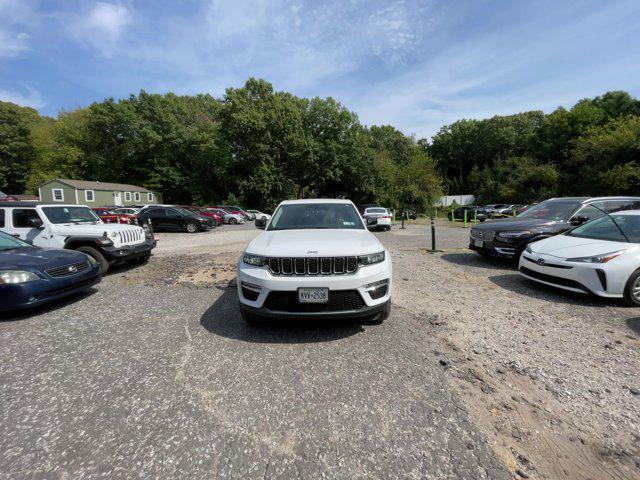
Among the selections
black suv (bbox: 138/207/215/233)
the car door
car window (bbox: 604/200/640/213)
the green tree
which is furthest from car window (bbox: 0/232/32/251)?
the green tree

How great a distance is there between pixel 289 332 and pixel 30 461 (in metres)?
2.30

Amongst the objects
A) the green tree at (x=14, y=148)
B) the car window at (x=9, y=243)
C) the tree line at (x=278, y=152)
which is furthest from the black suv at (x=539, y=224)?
the green tree at (x=14, y=148)

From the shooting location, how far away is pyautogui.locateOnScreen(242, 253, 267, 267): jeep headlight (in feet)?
11.3

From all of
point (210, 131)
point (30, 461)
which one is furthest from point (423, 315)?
point (210, 131)

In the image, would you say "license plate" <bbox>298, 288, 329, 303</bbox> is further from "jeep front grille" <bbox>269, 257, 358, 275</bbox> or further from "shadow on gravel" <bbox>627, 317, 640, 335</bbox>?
"shadow on gravel" <bbox>627, 317, 640, 335</bbox>

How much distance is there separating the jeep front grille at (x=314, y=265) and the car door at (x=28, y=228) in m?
6.44

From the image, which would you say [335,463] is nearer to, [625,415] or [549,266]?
[625,415]

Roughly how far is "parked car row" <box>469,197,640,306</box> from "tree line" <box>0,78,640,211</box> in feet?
97.4

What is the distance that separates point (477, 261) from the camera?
26.1ft

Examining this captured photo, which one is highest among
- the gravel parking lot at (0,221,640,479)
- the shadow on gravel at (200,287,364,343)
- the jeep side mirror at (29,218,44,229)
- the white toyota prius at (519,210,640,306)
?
the jeep side mirror at (29,218,44,229)

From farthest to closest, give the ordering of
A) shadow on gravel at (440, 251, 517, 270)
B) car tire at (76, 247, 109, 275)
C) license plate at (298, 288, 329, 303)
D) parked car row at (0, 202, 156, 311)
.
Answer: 1. shadow on gravel at (440, 251, 517, 270)
2. car tire at (76, 247, 109, 275)
3. parked car row at (0, 202, 156, 311)
4. license plate at (298, 288, 329, 303)

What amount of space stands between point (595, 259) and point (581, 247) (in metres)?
0.40

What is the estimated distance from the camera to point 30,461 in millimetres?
1918

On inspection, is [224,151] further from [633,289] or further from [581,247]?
[633,289]
